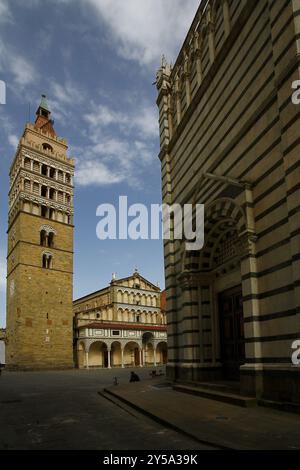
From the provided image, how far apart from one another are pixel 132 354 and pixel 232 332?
142ft

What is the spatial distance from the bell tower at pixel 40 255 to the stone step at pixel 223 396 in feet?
115

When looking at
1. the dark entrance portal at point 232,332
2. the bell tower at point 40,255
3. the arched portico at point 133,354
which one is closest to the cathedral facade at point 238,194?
the dark entrance portal at point 232,332

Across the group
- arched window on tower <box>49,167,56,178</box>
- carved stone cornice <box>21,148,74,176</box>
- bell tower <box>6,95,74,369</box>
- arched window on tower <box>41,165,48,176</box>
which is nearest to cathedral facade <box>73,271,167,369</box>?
bell tower <box>6,95,74,369</box>

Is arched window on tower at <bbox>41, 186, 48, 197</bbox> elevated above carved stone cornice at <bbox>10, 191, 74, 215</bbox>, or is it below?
above

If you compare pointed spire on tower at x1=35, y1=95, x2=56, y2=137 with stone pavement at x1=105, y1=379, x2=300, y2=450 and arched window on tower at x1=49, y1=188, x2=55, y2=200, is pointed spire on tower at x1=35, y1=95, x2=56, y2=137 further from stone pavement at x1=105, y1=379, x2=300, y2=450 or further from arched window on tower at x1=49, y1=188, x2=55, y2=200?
stone pavement at x1=105, y1=379, x2=300, y2=450

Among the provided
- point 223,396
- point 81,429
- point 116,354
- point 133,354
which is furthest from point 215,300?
point 133,354

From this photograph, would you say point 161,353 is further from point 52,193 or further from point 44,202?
point 52,193

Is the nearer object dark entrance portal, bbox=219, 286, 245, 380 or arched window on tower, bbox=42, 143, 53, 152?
dark entrance portal, bbox=219, 286, 245, 380

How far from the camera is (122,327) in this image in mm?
54188

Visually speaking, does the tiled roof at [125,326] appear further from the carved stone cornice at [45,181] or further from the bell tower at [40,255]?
the carved stone cornice at [45,181]

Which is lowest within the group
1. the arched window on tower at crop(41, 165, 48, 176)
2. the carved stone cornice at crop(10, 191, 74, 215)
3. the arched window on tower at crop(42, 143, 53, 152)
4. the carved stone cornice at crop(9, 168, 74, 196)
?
the carved stone cornice at crop(10, 191, 74, 215)

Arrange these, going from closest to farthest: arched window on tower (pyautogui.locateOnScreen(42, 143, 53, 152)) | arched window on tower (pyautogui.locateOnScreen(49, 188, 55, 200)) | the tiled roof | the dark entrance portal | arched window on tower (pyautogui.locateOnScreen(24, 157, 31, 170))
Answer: the dark entrance portal
the tiled roof
arched window on tower (pyautogui.locateOnScreen(24, 157, 31, 170))
arched window on tower (pyautogui.locateOnScreen(49, 188, 55, 200))
arched window on tower (pyautogui.locateOnScreen(42, 143, 53, 152))

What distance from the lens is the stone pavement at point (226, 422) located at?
6.90 m

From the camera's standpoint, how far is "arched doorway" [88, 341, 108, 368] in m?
52.1
